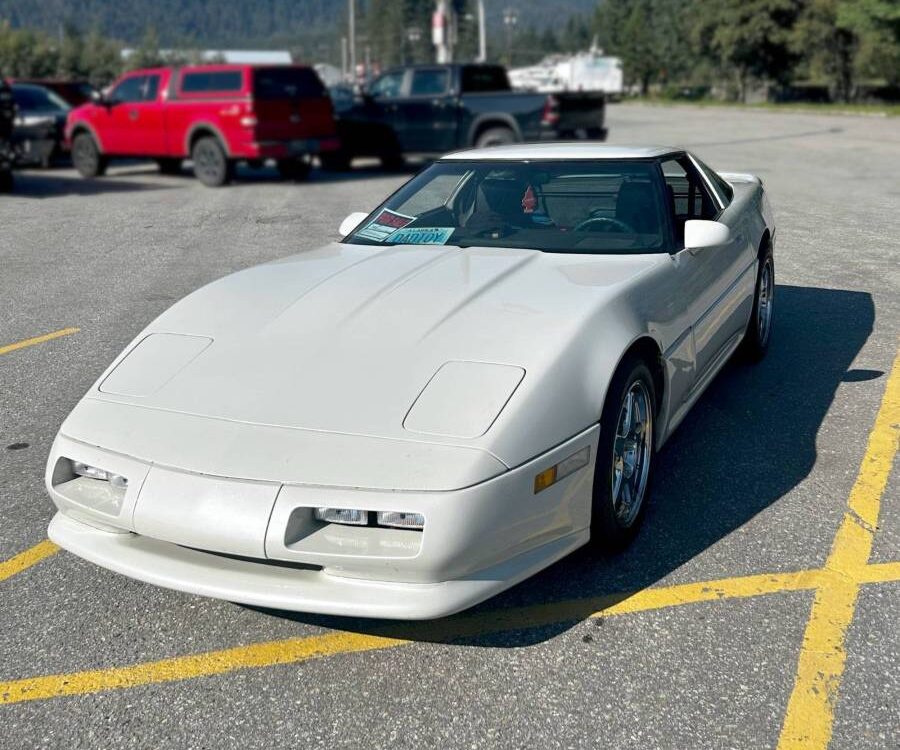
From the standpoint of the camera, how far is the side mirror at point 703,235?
13.6ft

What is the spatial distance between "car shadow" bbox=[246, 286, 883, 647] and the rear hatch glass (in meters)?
10.8

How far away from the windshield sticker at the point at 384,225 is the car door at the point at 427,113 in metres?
12.4

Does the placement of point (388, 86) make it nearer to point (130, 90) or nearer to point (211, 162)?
point (211, 162)

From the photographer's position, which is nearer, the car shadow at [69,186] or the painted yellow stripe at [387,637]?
the painted yellow stripe at [387,637]

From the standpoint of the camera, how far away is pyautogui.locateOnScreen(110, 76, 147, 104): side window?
55.6 feet

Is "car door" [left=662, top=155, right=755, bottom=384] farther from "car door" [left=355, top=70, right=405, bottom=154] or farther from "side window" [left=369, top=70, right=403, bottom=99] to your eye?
"side window" [left=369, top=70, right=403, bottom=99]

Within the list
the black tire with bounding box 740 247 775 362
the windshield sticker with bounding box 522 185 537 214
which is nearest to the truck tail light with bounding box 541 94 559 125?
the black tire with bounding box 740 247 775 362

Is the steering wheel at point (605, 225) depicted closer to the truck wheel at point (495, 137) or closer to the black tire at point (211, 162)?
the truck wheel at point (495, 137)

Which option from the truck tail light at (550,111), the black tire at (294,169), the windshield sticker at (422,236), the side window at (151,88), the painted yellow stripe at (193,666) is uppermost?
the side window at (151,88)

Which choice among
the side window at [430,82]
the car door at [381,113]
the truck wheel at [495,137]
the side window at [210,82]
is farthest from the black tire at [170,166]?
the truck wheel at [495,137]

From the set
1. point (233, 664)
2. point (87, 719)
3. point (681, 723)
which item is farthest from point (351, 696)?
point (681, 723)

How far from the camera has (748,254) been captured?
5348mm

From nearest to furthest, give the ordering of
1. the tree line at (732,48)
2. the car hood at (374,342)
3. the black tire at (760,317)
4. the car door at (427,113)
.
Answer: the car hood at (374,342) → the black tire at (760,317) → the car door at (427,113) → the tree line at (732,48)

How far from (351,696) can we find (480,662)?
407mm
